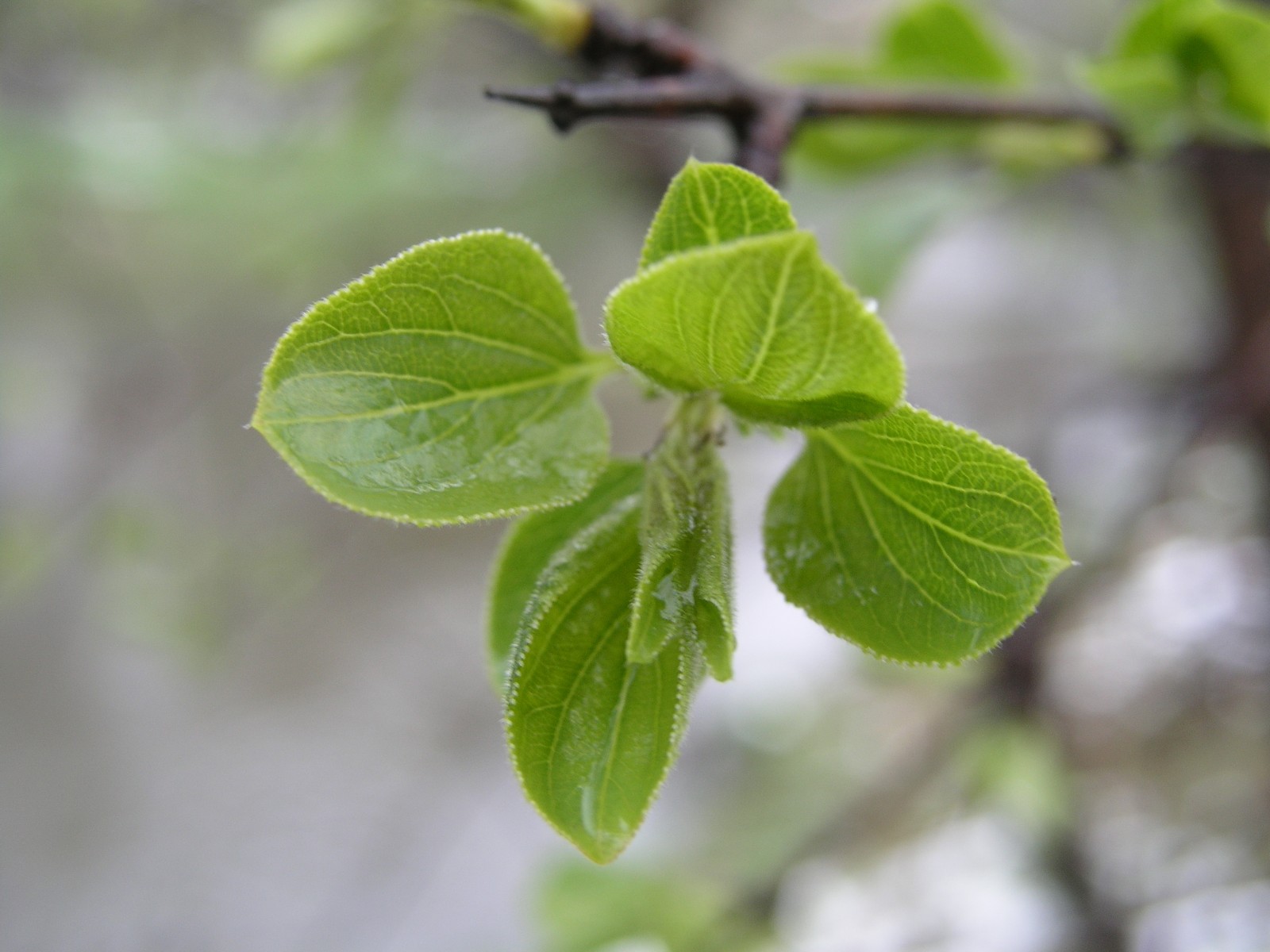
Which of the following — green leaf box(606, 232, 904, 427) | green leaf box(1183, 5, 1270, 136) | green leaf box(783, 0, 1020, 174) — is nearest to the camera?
green leaf box(606, 232, 904, 427)

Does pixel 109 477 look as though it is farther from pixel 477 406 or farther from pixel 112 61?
pixel 477 406

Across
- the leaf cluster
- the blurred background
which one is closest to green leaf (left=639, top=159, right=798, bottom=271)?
the leaf cluster

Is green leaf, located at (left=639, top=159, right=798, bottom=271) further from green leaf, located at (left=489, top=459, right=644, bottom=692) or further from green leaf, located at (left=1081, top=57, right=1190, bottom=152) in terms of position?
green leaf, located at (left=1081, top=57, right=1190, bottom=152)

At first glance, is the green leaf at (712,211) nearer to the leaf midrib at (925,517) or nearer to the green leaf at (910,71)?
the leaf midrib at (925,517)

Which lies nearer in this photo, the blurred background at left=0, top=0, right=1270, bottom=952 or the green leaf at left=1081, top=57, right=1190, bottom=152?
the green leaf at left=1081, top=57, right=1190, bottom=152

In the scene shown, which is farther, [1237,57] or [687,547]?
[1237,57]

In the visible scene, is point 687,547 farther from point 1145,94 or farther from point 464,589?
point 464,589

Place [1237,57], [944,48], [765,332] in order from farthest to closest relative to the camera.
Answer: [944,48]
[1237,57]
[765,332]

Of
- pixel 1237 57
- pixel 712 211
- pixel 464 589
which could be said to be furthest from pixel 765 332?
pixel 464 589
